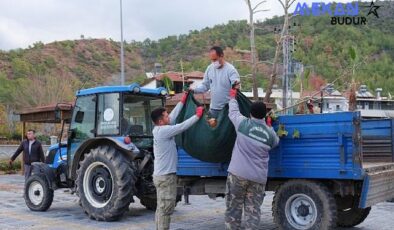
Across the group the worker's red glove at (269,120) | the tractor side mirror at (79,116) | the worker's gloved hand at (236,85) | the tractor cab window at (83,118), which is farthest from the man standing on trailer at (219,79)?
the tractor side mirror at (79,116)

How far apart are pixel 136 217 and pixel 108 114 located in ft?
6.09

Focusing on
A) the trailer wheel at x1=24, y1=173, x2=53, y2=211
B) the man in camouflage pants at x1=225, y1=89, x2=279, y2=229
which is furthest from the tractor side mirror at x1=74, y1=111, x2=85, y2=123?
the man in camouflage pants at x1=225, y1=89, x2=279, y2=229

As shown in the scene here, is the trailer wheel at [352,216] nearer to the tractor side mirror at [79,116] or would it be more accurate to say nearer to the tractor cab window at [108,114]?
the tractor cab window at [108,114]

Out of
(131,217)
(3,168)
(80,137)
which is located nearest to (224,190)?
(131,217)

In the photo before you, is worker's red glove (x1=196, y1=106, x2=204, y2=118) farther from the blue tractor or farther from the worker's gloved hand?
the blue tractor

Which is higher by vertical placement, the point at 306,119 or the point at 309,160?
the point at 306,119

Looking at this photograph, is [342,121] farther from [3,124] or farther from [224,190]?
[3,124]

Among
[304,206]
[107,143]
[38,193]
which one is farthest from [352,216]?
[38,193]

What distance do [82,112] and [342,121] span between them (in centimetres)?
509

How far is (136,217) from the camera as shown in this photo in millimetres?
9273

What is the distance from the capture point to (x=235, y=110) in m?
6.59

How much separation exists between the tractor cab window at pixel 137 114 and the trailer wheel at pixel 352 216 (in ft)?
11.9

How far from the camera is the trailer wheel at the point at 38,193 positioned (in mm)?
9914

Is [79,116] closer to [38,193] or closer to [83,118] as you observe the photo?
[83,118]
